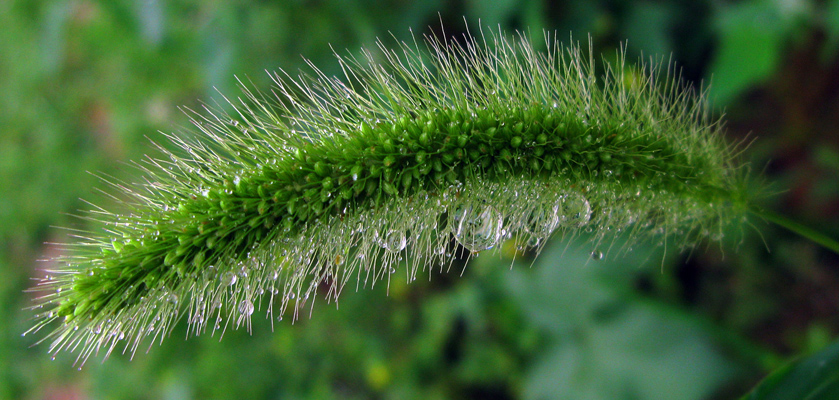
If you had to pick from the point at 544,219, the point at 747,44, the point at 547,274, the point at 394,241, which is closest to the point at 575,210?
the point at 544,219

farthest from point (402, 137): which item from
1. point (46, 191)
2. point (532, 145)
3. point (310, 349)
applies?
point (46, 191)

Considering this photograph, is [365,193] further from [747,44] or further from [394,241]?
[747,44]

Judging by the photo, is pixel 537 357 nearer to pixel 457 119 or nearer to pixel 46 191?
pixel 457 119

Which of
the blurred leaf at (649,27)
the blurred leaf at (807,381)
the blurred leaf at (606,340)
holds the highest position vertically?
the blurred leaf at (649,27)

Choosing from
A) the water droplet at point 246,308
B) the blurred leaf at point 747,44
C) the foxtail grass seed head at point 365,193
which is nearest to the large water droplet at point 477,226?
the foxtail grass seed head at point 365,193

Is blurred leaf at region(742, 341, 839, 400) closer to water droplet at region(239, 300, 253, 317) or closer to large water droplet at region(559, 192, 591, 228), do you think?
large water droplet at region(559, 192, 591, 228)

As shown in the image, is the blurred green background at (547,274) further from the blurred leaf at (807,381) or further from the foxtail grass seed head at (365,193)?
the foxtail grass seed head at (365,193)

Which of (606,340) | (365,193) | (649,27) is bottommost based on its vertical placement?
(606,340)
